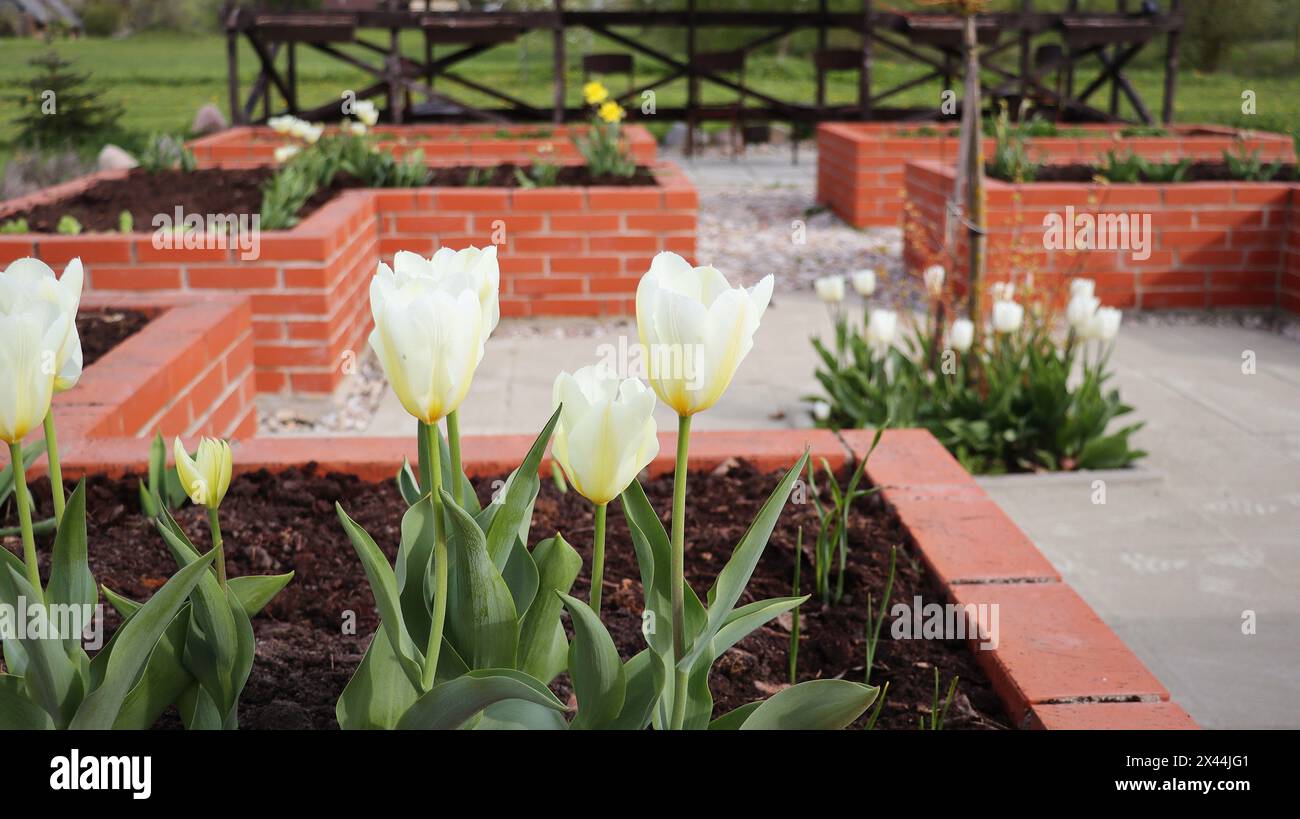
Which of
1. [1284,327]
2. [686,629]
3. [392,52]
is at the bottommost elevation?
[1284,327]

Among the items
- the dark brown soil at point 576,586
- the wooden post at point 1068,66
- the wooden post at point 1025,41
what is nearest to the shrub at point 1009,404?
the dark brown soil at point 576,586

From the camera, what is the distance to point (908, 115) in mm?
11617

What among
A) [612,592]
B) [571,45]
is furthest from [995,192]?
[571,45]

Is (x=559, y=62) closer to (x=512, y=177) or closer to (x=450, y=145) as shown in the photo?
(x=450, y=145)

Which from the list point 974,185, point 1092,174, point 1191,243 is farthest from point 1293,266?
point 974,185

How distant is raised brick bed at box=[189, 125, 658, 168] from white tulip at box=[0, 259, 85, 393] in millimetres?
6396

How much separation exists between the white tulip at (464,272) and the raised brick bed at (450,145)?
642cm

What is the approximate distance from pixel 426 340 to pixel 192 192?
547 cm

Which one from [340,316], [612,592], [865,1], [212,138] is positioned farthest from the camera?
Result: [865,1]

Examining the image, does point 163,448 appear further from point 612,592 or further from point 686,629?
point 686,629

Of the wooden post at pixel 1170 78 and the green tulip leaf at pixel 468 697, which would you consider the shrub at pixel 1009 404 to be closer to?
the green tulip leaf at pixel 468 697

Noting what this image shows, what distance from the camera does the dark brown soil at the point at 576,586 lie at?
1.85 meters

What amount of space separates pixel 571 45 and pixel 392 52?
2367 centimetres

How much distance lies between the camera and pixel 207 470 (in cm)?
131
